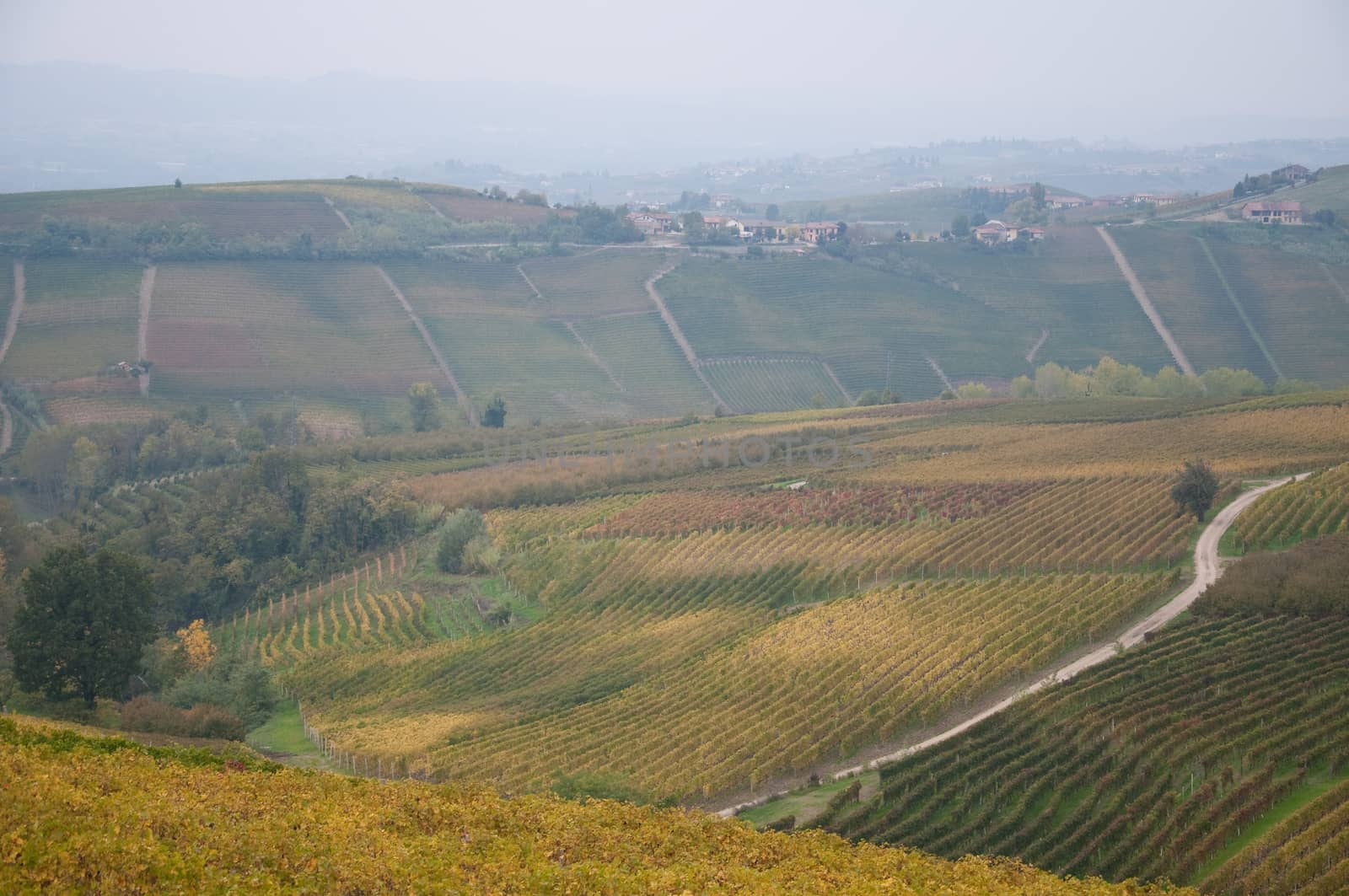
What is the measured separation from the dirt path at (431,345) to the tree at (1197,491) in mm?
73151

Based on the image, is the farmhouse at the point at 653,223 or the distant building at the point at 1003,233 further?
the farmhouse at the point at 653,223

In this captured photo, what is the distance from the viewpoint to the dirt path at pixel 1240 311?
423ft

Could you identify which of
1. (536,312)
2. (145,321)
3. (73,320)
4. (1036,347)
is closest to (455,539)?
(145,321)

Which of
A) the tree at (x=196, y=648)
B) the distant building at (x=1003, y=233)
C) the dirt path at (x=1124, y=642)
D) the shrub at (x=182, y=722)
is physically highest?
the distant building at (x=1003, y=233)

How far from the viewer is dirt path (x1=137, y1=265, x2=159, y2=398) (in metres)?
112

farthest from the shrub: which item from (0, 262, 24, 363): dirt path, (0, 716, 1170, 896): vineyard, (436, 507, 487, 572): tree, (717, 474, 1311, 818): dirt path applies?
(0, 262, 24, 363): dirt path

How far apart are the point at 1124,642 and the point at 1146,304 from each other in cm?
11113

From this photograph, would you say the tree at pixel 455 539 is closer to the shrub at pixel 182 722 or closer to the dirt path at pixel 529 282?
the shrub at pixel 182 722

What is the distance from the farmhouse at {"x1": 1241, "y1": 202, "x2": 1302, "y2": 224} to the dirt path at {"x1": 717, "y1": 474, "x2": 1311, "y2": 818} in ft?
383

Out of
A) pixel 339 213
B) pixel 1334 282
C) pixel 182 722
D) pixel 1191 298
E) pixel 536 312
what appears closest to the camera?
pixel 182 722

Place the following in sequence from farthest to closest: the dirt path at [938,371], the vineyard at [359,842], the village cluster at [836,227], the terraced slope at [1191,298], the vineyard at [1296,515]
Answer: the village cluster at [836,227], the terraced slope at [1191,298], the dirt path at [938,371], the vineyard at [1296,515], the vineyard at [359,842]

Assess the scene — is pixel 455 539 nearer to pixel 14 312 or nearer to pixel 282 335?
pixel 282 335

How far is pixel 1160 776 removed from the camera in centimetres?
3147

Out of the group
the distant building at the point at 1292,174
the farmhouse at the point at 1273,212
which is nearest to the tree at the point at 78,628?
the farmhouse at the point at 1273,212
